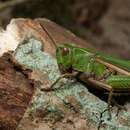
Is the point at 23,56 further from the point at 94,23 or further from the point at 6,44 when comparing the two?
the point at 94,23

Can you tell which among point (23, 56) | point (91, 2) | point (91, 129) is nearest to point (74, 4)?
point (91, 2)

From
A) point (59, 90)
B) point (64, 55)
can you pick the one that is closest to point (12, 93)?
point (59, 90)

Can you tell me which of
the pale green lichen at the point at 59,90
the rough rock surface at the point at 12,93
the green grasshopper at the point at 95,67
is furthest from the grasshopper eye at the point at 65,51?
the rough rock surface at the point at 12,93

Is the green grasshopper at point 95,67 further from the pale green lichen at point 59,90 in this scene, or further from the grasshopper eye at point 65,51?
the pale green lichen at point 59,90

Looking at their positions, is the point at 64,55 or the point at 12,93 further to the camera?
the point at 64,55

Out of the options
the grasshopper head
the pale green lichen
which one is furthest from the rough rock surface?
the grasshopper head

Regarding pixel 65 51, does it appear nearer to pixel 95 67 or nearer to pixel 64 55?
pixel 64 55

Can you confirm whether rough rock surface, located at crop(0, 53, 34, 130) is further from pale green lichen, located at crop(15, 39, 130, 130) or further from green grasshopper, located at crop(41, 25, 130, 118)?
green grasshopper, located at crop(41, 25, 130, 118)
